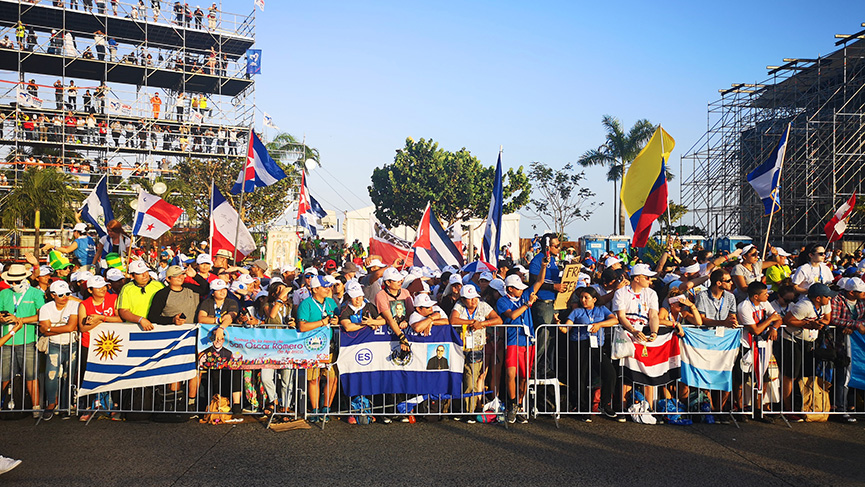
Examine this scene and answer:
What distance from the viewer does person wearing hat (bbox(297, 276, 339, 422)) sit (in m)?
7.36

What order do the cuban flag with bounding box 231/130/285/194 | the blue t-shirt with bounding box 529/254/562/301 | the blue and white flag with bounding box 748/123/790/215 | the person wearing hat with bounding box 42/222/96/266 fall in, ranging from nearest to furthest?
1. the blue t-shirt with bounding box 529/254/562/301
2. the blue and white flag with bounding box 748/123/790/215
3. the cuban flag with bounding box 231/130/285/194
4. the person wearing hat with bounding box 42/222/96/266

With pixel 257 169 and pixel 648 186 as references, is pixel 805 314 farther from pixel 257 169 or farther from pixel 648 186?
pixel 257 169

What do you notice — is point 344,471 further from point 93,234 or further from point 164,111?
point 164,111

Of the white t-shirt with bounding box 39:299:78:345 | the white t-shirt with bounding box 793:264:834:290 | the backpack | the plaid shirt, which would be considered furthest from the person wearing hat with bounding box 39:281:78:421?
the white t-shirt with bounding box 793:264:834:290

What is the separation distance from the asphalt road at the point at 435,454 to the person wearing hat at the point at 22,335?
49 centimetres

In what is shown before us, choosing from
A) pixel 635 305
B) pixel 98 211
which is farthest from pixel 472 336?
pixel 98 211

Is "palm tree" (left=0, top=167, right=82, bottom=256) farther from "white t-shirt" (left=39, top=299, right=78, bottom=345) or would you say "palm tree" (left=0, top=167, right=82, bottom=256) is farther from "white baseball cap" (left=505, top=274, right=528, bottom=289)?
"white baseball cap" (left=505, top=274, right=528, bottom=289)

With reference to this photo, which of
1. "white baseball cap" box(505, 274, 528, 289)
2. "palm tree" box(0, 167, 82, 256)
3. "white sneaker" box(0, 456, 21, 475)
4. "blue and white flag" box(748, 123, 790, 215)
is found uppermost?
"palm tree" box(0, 167, 82, 256)

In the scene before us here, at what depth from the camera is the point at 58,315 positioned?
738 cm

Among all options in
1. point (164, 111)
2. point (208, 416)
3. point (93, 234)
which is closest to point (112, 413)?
point (208, 416)

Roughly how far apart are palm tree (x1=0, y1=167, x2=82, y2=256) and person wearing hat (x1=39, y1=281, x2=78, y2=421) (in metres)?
25.8

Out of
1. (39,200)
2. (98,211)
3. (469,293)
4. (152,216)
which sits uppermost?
(39,200)

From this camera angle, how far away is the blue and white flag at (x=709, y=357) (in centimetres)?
750

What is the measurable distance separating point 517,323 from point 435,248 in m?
4.05
